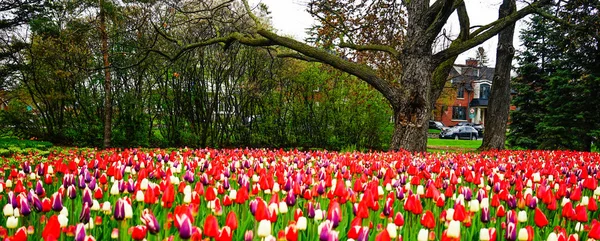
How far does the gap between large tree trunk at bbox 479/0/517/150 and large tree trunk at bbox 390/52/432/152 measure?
579 cm

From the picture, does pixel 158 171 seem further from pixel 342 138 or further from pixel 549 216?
pixel 342 138

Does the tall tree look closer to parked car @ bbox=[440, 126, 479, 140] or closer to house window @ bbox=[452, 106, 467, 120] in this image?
parked car @ bbox=[440, 126, 479, 140]

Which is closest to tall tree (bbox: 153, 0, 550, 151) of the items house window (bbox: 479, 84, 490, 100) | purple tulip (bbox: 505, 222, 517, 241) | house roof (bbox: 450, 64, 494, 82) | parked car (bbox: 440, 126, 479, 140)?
purple tulip (bbox: 505, 222, 517, 241)

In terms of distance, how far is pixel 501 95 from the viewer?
1502 centimetres

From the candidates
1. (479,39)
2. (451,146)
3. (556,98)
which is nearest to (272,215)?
(479,39)

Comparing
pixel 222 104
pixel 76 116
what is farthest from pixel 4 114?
pixel 222 104

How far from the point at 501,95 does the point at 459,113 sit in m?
43.2

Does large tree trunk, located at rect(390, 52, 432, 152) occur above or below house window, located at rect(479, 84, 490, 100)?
below

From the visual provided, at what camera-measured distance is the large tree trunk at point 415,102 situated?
392 inches

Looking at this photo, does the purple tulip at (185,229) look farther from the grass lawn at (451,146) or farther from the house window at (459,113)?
the house window at (459,113)

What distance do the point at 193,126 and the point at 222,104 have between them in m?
1.12

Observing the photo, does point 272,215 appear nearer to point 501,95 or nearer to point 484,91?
point 501,95

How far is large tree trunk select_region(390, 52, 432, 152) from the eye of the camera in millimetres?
9969

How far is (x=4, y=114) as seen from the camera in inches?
549
